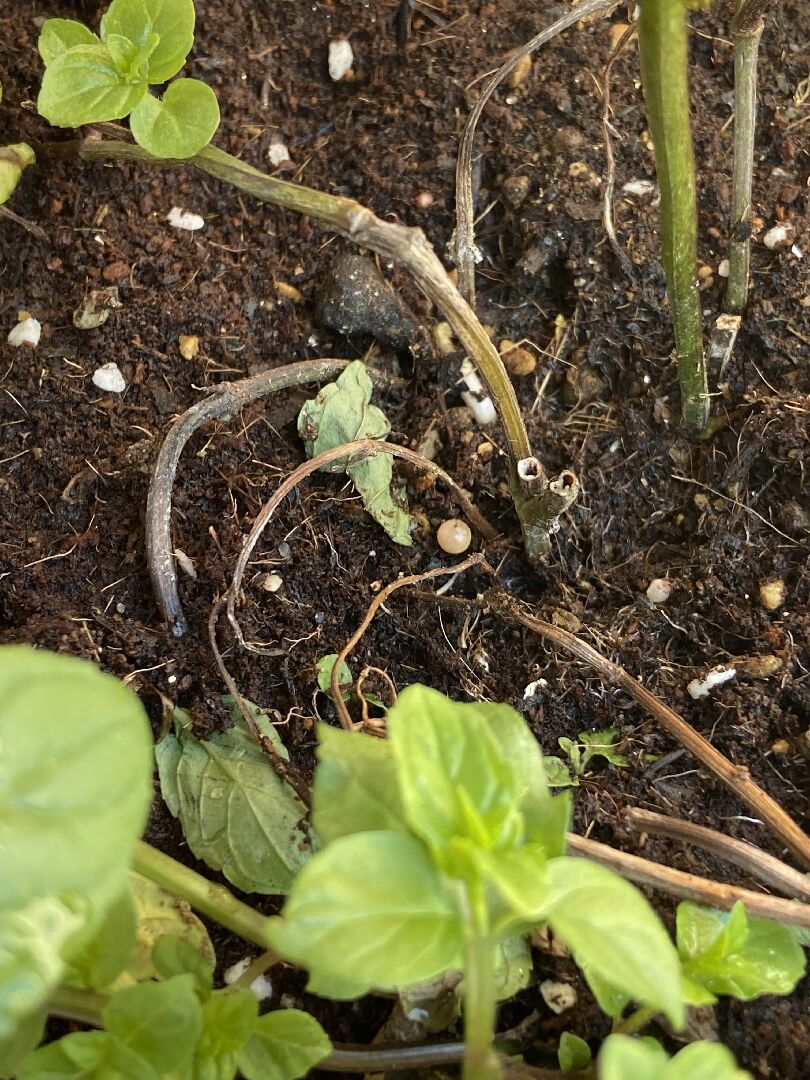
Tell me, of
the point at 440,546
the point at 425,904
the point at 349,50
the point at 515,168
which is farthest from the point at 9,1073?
the point at 349,50

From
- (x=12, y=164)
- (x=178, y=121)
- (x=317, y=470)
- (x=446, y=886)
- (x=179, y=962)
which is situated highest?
(x=178, y=121)

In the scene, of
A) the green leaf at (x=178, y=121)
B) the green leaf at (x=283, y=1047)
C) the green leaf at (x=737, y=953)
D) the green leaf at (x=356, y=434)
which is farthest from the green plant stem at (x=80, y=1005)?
the green leaf at (x=178, y=121)

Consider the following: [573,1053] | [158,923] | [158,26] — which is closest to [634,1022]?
[573,1053]

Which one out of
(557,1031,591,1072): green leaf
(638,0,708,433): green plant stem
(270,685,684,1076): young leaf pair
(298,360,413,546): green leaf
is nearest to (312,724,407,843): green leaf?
(270,685,684,1076): young leaf pair

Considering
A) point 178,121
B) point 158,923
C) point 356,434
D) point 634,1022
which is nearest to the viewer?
point 634,1022

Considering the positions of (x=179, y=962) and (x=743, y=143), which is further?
(x=743, y=143)

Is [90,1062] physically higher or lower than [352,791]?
lower

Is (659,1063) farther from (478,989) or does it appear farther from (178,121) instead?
(178,121)

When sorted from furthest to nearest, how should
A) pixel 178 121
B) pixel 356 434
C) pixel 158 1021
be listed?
1. pixel 356 434
2. pixel 178 121
3. pixel 158 1021

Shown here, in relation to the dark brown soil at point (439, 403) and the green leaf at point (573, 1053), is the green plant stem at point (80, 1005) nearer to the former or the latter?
the dark brown soil at point (439, 403)
